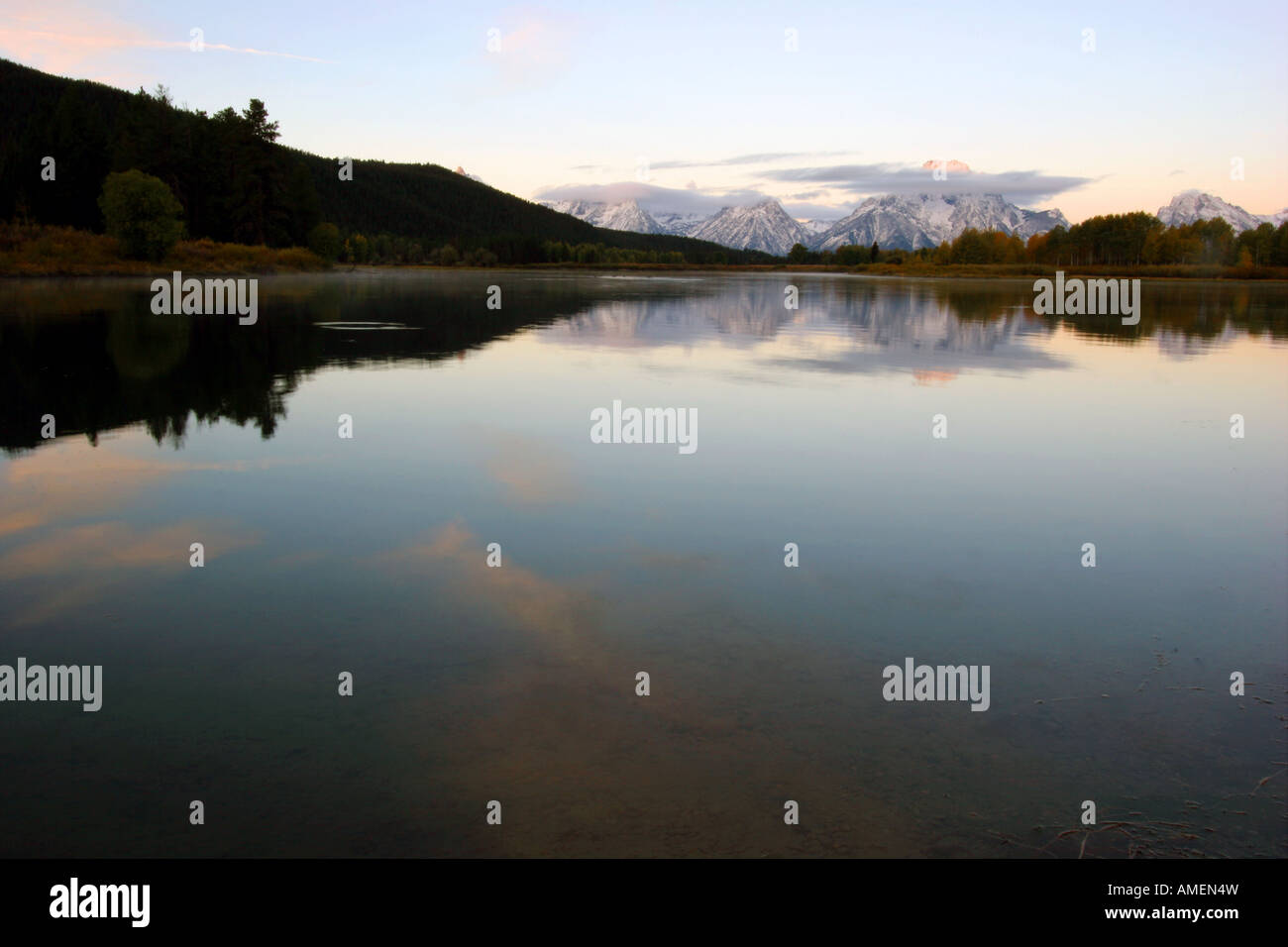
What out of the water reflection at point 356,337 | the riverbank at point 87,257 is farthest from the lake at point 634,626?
the riverbank at point 87,257

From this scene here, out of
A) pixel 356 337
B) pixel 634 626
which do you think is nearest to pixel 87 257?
pixel 356 337

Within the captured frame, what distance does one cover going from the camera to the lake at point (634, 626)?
18.4 ft

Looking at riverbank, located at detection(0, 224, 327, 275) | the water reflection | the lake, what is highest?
riverbank, located at detection(0, 224, 327, 275)

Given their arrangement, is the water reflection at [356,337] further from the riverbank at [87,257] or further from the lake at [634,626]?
the riverbank at [87,257]

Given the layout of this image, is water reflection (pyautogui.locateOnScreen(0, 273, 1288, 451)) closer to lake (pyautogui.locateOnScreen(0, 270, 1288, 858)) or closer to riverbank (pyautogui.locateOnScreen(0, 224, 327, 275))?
lake (pyautogui.locateOnScreen(0, 270, 1288, 858))

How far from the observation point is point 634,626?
27.6ft

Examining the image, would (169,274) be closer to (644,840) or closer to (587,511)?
(587,511)

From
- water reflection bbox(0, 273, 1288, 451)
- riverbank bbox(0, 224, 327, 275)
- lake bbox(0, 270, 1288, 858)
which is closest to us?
lake bbox(0, 270, 1288, 858)

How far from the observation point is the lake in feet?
18.4

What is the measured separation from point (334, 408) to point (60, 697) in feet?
43.9

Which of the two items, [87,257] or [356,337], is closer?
[356,337]

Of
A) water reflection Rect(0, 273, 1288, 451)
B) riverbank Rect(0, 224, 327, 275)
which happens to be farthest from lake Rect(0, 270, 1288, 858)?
riverbank Rect(0, 224, 327, 275)

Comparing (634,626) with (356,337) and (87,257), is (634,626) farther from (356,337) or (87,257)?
(87,257)

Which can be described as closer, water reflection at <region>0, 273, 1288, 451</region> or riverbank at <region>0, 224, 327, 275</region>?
water reflection at <region>0, 273, 1288, 451</region>
